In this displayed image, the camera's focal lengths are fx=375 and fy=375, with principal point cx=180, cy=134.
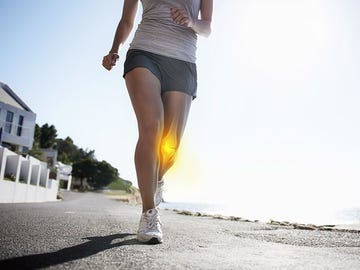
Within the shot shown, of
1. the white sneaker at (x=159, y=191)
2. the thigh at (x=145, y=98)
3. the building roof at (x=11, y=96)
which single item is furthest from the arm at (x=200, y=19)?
the building roof at (x=11, y=96)

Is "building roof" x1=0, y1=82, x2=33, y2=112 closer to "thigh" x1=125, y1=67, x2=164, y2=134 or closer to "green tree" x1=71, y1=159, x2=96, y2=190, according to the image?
"thigh" x1=125, y1=67, x2=164, y2=134

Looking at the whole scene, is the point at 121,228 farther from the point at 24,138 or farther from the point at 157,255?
the point at 24,138

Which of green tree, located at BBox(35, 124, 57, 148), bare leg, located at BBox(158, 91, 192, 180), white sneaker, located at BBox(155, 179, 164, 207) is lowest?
white sneaker, located at BBox(155, 179, 164, 207)

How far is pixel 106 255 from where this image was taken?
171 cm

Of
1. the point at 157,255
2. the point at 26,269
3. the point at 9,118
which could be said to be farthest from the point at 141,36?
the point at 9,118

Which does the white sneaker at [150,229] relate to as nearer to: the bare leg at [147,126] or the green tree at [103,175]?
the bare leg at [147,126]

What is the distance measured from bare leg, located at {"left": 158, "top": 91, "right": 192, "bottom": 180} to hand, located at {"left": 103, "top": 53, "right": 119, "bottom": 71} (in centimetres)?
50

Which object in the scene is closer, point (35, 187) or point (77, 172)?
point (35, 187)

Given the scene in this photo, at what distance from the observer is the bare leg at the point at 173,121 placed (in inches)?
116

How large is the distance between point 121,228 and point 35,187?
22.6 m

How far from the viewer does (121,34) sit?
3201 mm

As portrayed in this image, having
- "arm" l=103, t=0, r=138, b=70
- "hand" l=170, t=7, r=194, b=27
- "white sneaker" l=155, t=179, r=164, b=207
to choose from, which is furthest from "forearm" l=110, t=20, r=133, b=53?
"white sneaker" l=155, t=179, r=164, b=207

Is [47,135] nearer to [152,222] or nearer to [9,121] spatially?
[9,121]

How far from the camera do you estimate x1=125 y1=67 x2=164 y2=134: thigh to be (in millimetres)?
2613
